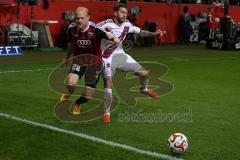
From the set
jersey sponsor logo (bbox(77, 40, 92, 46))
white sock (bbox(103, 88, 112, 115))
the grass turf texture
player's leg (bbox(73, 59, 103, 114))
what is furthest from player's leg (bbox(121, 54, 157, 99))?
jersey sponsor logo (bbox(77, 40, 92, 46))

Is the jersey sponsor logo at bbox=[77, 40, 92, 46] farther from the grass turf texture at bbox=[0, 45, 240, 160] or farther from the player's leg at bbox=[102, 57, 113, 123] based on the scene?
the grass turf texture at bbox=[0, 45, 240, 160]

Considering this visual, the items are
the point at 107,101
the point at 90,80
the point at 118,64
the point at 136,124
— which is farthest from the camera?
the point at 118,64

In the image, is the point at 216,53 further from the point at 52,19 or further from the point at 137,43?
the point at 52,19

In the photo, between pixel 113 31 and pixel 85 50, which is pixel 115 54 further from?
pixel 85 50

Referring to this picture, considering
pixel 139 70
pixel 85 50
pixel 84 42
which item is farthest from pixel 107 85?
pixel 139 70

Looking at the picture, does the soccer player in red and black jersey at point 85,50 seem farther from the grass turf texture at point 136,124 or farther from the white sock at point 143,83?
the white sock at point 143,83

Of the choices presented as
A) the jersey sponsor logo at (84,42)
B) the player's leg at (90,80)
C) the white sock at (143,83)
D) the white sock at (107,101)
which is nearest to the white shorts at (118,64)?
the player's leg at (90,80)

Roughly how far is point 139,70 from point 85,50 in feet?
5.57

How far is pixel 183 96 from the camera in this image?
11211 mm

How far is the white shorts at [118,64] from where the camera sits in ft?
29.4

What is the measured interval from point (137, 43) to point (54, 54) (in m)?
6.72

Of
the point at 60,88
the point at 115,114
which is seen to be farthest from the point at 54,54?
the point at 115,114

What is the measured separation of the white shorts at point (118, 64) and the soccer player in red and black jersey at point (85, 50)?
0.43 ft

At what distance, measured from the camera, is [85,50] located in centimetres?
881
